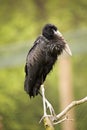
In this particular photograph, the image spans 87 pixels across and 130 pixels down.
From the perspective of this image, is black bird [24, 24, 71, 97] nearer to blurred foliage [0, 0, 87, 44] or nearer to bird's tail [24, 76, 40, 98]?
bird's tail [24, 76, 40, 98]

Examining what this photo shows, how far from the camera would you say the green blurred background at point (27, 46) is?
663 centimetres

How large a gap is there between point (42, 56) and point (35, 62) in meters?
0.06

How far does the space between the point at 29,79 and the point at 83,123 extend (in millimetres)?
2360

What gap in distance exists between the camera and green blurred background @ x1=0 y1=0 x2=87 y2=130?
6633mm

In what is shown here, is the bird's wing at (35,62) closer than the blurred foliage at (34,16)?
Yes

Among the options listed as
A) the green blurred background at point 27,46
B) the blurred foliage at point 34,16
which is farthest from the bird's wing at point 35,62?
the blurred foliage at point 34,16

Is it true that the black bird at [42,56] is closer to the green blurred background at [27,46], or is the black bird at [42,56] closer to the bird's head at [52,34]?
the bird's head at [52,34]

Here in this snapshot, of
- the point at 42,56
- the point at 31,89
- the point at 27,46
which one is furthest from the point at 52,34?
the point at 27,46

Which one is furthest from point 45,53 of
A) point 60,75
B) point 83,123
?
point 60,75

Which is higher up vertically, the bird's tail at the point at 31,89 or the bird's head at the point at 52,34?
the bird's head at the point at 52,34

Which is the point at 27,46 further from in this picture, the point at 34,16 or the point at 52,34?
the point at 52,34

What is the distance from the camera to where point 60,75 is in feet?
21.8

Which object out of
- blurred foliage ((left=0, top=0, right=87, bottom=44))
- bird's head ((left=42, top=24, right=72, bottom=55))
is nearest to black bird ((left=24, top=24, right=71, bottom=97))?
bird's head ((left=42, top=24, right=72, bottom=55))

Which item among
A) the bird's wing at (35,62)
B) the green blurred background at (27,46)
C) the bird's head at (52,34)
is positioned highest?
the bird's head at (52,34)
